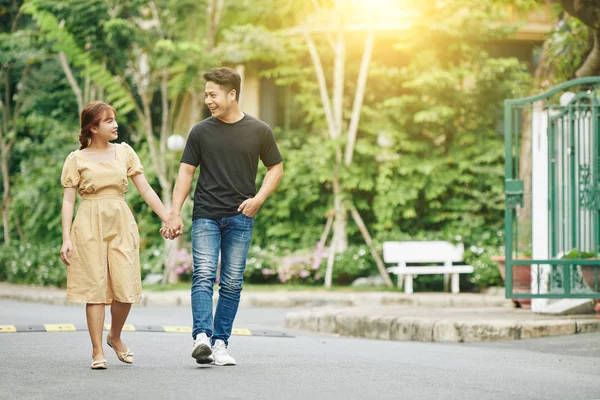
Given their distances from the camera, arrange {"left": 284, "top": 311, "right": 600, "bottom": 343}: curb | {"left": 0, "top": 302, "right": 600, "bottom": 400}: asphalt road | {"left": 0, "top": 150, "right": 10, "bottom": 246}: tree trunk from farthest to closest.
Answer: {"left": 0, "top": 150, "right": 10, "bottom": 246}: tree trunk < {"left": 284, "top": 311, "right": 600, "bottom": 343}: curb < {"left": 0, "top": 302, "right": 600, "bottom": 400}: asphalt road

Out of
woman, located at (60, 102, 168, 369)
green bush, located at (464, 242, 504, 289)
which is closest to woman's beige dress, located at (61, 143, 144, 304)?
woman, located at (60, 102, 168, 369)

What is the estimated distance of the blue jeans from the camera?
7066 mm

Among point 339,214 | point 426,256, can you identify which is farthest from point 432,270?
point 339,214

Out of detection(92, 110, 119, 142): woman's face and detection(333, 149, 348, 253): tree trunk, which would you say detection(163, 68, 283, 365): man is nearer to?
detection(92, 110, 119, 142): woman's face

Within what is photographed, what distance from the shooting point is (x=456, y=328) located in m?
10.6

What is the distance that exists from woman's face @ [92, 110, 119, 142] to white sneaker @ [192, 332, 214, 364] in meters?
1.45

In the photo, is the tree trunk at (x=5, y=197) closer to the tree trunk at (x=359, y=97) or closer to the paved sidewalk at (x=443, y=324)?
the tree trunk at (x=359, y=97)

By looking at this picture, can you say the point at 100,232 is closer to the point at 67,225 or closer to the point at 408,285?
the point at 67,225

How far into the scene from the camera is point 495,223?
20.8m

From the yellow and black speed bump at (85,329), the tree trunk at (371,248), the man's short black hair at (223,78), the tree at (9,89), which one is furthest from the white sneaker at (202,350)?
the tree at (9,89)

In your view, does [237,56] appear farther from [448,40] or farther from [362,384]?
[362,384]

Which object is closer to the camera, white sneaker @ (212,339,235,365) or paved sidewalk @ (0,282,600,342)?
white sneaker @ (212,339,235,365)

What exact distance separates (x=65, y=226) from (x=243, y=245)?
1183 mm

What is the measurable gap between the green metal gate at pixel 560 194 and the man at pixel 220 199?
4401 mm
